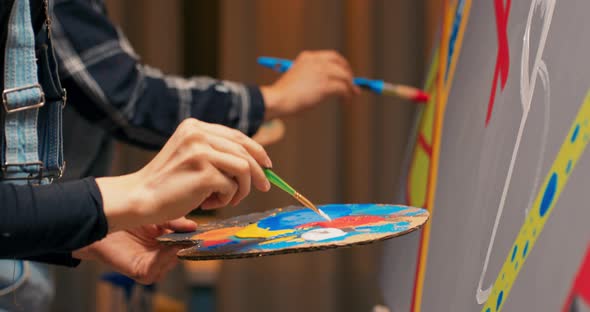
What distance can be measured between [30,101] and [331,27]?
4.67ft

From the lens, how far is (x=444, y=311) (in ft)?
2.43

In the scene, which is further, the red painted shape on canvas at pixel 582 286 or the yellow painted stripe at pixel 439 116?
the yellow painted stripe at pixel 439 116

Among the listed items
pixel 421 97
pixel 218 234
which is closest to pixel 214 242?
pixel 218 234

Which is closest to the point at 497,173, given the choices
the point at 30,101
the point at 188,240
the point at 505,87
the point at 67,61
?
the point at 505,87

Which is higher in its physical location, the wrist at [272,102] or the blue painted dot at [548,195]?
the blue painted dot at [548,195]

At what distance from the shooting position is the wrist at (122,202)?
65cm

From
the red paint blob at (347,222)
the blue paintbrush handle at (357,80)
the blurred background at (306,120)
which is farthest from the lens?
the blurred background at (306,120)

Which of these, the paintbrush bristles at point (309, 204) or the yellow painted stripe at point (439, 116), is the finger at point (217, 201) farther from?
the yellow painted stripe at point (439, 116)

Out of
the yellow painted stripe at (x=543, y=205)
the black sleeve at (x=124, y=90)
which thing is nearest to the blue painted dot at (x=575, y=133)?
the yellow painted stripe at (x=543, y=205)

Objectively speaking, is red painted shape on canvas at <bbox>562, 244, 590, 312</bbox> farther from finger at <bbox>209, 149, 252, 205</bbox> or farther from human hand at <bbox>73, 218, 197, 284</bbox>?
human hand at <bbox>73, 218, 197, 284</bbox>

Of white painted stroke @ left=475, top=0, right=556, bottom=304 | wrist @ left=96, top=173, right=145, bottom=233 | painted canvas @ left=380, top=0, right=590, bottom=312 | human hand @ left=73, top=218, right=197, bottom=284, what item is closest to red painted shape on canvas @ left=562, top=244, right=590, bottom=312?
painted canvas @ left=380, top=0, right=590, bottom=312

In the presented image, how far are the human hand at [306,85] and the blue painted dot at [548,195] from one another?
2.54 ft

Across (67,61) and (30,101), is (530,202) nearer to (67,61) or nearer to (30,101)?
(30,101)

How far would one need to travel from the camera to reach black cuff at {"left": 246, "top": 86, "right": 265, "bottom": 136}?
128cm
